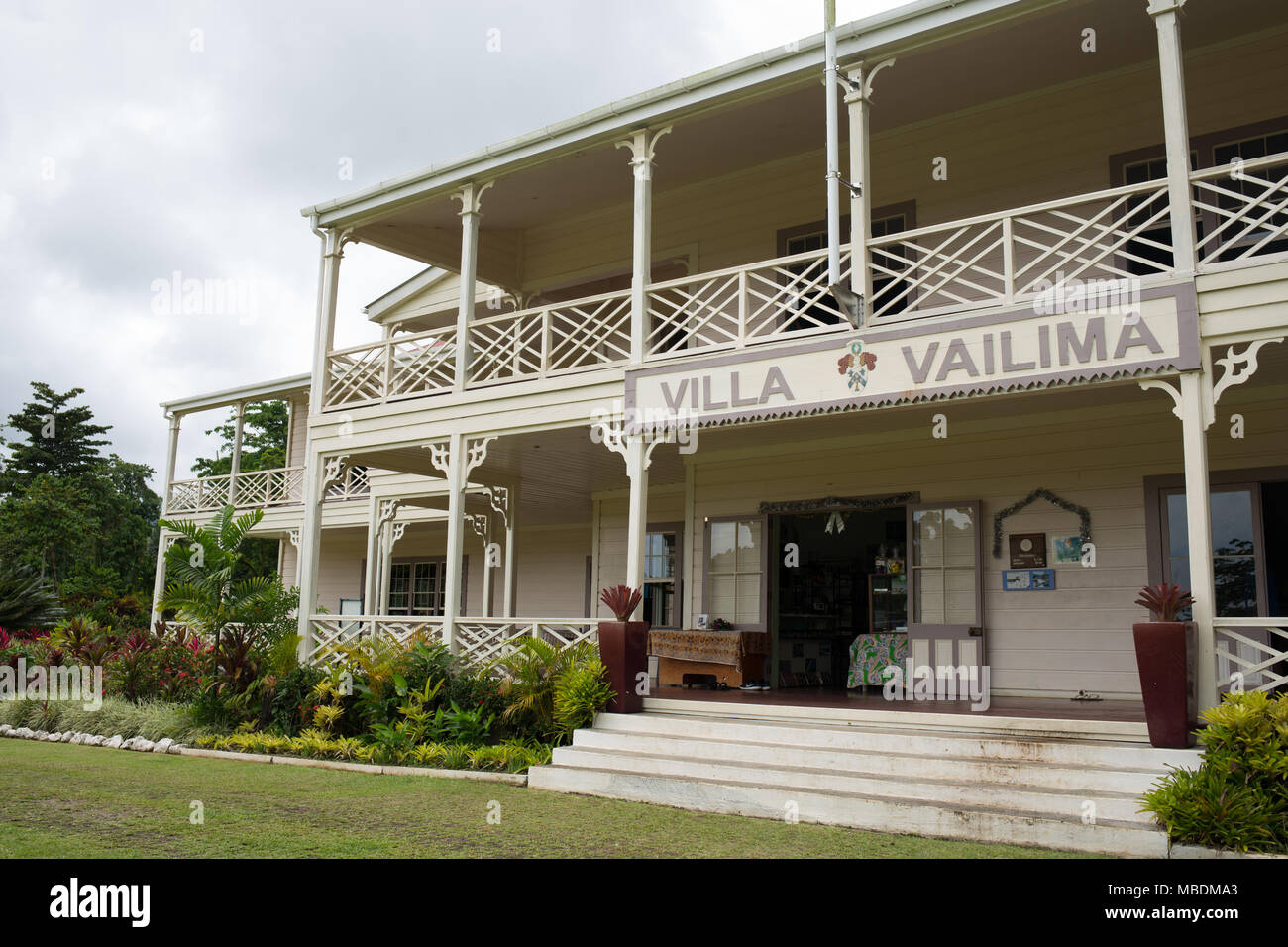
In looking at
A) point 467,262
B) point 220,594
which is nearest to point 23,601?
point 220,594

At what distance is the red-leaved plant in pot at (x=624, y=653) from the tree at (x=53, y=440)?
103 ft

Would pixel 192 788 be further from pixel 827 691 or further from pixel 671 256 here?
pixel 671 256

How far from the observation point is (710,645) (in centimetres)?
1147

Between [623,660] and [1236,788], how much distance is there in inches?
207

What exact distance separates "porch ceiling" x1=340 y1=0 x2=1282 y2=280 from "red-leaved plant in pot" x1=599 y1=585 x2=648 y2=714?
515 centimetres

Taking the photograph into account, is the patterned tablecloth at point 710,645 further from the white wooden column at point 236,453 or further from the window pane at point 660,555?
the white wooden column at point 236,453

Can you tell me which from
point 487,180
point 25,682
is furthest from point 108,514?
point 487,180

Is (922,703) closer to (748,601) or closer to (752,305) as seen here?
(748,601)

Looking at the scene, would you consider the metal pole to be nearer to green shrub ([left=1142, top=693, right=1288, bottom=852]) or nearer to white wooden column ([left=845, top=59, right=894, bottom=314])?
white wooden column ([left=845, top=59, right=894, bottom=314])

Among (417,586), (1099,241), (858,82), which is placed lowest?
(417,586)

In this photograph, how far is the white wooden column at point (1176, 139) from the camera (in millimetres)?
7621

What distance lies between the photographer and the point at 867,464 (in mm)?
11562

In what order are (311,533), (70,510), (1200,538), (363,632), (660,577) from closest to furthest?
(1200,538) → (363,632) → (311,533) → (660,577) → (70,510)

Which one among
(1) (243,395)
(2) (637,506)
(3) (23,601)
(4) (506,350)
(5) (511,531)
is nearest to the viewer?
(2) (637,506)
